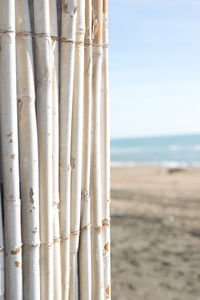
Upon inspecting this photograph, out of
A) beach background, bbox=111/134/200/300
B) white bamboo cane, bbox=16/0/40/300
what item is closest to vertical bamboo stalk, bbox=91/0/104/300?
white bamboo cane, bbox=16/0/40/300

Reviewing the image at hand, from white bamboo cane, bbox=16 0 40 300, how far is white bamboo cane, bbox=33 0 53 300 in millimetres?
24

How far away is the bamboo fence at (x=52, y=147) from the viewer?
51.3 inches

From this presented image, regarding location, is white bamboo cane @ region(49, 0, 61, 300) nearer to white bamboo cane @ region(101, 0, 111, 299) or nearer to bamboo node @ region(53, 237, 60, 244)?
bamboo node @ region(53, 237, 60, 244)

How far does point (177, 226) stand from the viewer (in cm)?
905

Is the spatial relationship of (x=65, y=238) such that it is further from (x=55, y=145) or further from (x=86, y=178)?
(x=55, y=145)

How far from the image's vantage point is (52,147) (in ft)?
4.59

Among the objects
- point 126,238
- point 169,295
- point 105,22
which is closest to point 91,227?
point 105,22

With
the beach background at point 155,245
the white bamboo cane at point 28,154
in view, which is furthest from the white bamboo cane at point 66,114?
the beach background at point 155,245

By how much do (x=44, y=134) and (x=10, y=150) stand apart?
0.13 meters

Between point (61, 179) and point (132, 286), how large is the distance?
5027 millimetres

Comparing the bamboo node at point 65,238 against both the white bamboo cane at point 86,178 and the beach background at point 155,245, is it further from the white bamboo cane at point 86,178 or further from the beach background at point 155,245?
the beach background at point 155,245

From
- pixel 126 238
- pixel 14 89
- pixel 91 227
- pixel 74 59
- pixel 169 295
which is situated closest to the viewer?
pixel 14 89

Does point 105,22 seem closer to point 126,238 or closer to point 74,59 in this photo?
point 74,59

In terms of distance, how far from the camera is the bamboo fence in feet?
4.27
